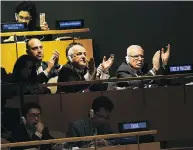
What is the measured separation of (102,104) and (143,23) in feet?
12.6

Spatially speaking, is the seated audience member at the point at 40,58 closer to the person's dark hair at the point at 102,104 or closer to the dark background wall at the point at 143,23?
the person's dark hair at the point at 102,104

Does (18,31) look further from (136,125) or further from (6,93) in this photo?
(136,125)

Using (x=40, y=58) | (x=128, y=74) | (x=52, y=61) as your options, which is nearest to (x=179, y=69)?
(x=128, y=74)

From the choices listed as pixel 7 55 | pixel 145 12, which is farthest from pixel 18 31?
pixel 145 12

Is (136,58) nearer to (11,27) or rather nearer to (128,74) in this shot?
(128,74)

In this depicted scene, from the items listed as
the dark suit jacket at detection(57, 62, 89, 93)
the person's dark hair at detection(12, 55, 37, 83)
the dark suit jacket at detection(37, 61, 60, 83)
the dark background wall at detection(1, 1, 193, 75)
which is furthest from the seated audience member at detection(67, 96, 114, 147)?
the dark background wall at detection(1, 1, 193, 75)

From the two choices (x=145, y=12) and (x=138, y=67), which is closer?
(x=138, y=67)

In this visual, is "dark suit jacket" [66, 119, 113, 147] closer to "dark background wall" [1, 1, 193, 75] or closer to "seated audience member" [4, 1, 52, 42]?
"seated audience member" [4, 1, 52, 42]

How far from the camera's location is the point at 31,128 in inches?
236

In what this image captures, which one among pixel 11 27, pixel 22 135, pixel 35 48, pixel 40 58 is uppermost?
pixel 11 27

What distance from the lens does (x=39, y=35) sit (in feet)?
26.8

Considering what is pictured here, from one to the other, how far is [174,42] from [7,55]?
3164 mm

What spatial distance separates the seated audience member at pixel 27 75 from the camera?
20.7 ft

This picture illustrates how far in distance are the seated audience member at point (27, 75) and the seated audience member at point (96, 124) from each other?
58 centimetres
